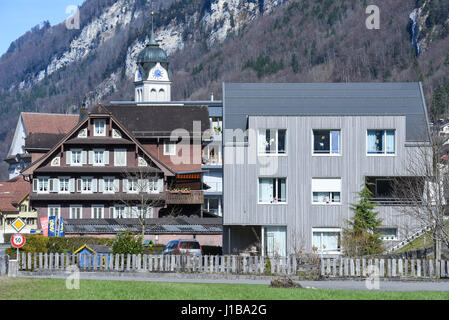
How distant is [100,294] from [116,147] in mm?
58520

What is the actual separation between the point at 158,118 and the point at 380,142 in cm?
4322

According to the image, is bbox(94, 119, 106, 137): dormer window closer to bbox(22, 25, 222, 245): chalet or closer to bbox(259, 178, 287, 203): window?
bbox(22, 25, 222, 245): chalet

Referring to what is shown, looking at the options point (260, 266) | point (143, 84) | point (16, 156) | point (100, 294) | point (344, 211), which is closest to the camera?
point (100, 294)

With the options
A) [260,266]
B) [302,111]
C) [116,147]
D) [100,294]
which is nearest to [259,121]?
[302,111]

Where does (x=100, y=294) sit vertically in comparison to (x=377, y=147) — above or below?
below

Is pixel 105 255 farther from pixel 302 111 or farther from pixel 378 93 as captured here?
pixel 378 93

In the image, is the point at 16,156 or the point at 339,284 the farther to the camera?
the point at 16,156

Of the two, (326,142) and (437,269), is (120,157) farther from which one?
(437,269)

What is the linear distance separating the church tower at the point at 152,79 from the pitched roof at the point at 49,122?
1592 inches

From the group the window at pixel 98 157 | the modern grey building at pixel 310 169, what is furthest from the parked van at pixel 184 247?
the window at pixel 98 157

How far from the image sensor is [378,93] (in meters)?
56.5

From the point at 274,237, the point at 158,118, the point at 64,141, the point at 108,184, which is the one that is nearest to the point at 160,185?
the point at 108,184

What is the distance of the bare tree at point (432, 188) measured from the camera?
4178 centimetres

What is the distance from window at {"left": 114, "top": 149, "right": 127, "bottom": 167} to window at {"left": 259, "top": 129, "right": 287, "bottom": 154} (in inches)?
1301
